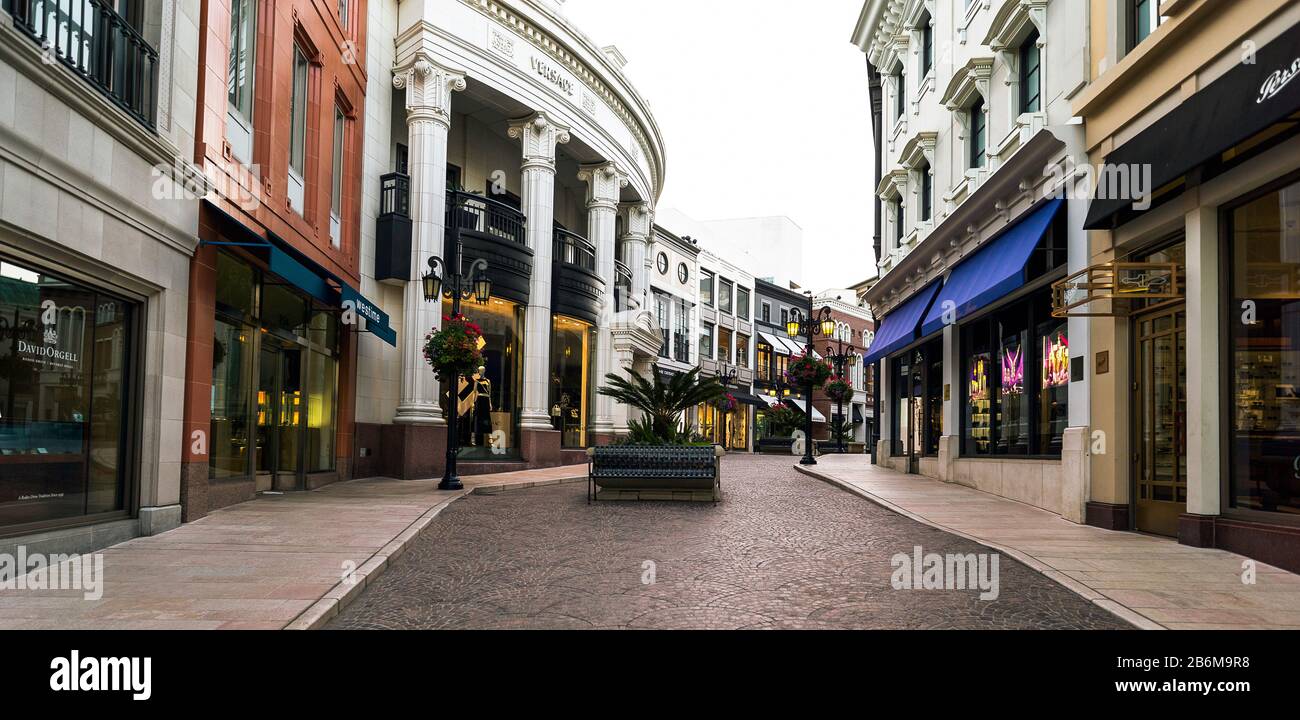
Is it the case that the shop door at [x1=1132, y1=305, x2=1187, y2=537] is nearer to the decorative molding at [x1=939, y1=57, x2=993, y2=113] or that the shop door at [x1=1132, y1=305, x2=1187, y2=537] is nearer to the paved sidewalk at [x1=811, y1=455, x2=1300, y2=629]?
the paved sidewalk at [x1=811, y1=455, x2=1300, y2=629]

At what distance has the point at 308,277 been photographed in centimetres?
1284

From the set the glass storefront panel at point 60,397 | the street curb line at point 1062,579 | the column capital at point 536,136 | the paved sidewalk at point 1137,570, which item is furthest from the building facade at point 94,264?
the column capital at point 536,136

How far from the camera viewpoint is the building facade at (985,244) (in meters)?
12.6

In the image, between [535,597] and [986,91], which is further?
[986,91]

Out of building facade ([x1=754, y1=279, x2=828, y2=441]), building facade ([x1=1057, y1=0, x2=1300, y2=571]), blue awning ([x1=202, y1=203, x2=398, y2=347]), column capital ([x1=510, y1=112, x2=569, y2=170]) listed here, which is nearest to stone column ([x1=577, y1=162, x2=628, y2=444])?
column capital ([x1=510, y1=112, x2=569, y2=170])

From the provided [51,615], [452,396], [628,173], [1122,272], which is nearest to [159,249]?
[51,615]

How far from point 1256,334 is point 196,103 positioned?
11693 millimetres

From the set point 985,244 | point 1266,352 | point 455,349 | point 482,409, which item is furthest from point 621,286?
point 1266,352

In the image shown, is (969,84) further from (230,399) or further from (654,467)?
(230,399)

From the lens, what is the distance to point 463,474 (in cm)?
2075

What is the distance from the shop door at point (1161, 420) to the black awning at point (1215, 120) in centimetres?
148

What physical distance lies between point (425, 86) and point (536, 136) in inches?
153

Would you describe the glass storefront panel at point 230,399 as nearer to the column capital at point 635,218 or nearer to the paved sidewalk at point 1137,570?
the paved sidewalk at point 1137,570
